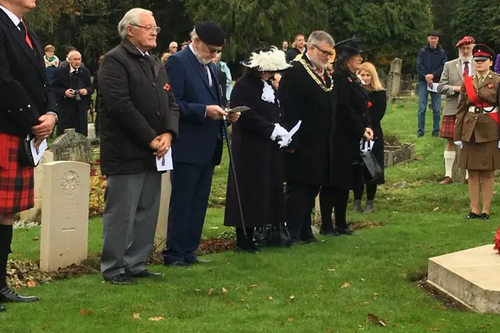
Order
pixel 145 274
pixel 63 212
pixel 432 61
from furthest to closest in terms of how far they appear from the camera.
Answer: pixel 432 61, pixel 63 212, pixel 145 274

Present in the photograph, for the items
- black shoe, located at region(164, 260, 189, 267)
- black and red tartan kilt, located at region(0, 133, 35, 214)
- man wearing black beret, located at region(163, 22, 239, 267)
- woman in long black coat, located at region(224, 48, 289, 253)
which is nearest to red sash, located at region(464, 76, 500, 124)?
woman in long black coat, located at region(224, 48, 289, 253)

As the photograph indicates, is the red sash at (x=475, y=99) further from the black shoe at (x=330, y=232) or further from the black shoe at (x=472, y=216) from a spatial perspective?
the black shoe at (x=330, y=232)

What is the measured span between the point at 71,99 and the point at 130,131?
12.2 meters

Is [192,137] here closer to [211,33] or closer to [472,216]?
[211,33]

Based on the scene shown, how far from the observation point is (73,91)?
19078mm

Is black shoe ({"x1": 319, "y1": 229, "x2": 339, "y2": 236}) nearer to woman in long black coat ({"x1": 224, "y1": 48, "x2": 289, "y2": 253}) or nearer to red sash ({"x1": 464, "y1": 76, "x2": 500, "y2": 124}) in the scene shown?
woman in long black coat ({"x1": 224, "y1": 48, "x2": 289, "y2": 253})

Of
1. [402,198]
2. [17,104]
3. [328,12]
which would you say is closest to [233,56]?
[328,12]

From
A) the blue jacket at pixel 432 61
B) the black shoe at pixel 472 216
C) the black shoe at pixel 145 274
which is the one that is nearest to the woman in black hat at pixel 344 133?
the black shoe at pixel 472 216

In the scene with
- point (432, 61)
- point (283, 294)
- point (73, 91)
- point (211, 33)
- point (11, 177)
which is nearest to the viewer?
point (11, 177)

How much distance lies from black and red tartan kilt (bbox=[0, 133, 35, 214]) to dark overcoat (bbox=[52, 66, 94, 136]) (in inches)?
498

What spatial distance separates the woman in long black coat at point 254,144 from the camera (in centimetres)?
941

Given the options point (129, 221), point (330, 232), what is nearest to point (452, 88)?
point (330, 232)

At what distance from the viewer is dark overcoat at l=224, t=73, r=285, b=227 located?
31.0 feet

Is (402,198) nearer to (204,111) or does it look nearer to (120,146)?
(204,111)
